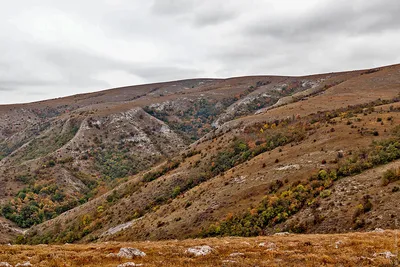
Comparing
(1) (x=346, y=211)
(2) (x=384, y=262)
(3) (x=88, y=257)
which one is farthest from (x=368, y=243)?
(3) (x=88, y=257)

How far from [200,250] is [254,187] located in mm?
19335

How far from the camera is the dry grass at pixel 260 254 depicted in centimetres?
1479

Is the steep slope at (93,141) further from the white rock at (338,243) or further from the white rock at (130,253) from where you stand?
the white rock at (338,243)

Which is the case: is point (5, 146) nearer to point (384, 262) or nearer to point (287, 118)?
point (287, 118)

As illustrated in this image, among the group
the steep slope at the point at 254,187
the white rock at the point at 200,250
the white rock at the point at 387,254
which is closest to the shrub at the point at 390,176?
the steep slope at the point at 254,187

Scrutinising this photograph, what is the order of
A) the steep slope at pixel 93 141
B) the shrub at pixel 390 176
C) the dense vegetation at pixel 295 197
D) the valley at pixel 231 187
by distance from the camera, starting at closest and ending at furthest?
the valley at pixel 231 187, the shrub at pixel 390 176, the dense vegetation at pixel 295 197, the steep slope at pixel 93 141

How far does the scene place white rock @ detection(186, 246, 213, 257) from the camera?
56.9ft

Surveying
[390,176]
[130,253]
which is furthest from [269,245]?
[390,176]

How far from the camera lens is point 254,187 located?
35938 mm

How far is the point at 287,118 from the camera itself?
68.6m

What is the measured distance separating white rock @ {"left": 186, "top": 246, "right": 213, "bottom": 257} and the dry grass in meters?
0.40

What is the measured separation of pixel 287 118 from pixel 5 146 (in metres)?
139

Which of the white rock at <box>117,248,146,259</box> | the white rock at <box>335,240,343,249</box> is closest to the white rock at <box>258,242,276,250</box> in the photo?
the white rock at <box>335,240,343,249</box>

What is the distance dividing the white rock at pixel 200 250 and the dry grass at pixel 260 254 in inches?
15.9
